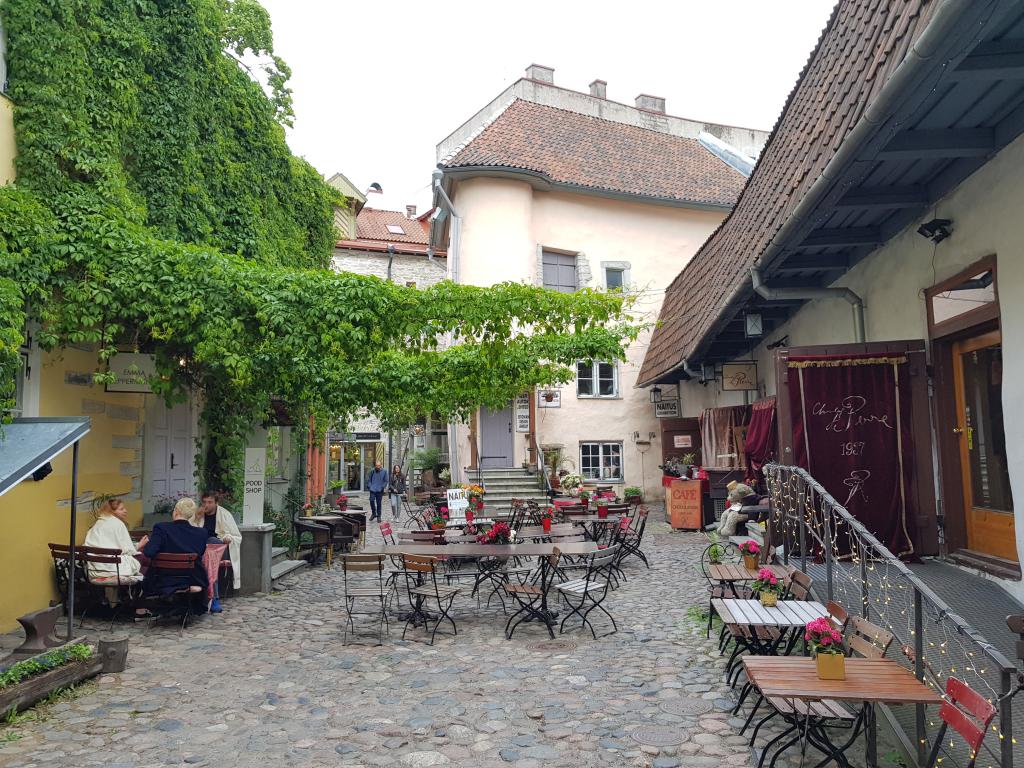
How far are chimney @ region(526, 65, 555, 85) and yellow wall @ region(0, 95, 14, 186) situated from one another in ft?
72.6

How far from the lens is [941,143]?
531 cm

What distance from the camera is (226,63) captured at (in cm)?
1091

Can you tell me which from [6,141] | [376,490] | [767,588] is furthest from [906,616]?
[376,490]

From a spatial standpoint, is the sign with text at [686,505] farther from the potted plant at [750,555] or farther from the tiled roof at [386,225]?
the tiled roof at [386,225]

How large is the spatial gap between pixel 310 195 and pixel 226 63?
2.86 m

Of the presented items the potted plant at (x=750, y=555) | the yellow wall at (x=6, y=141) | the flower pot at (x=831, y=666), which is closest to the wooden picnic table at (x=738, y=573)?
the potted plant at (x=750, y=555)

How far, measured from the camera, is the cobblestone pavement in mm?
4617

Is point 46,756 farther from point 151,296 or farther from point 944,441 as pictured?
point 944,441

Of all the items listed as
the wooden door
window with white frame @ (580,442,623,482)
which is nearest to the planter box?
the wooden door

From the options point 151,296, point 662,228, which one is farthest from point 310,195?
point 662,228

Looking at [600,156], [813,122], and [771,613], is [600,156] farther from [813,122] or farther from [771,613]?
[771,613]

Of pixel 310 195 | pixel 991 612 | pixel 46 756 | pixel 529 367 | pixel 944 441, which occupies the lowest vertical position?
pixel 46 756

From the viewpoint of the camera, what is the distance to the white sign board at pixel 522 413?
21547 millimetres

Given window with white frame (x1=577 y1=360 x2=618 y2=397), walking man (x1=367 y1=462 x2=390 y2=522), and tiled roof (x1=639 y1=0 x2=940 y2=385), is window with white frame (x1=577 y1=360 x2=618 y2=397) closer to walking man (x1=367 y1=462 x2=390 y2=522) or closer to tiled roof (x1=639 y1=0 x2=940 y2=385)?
walking man (x1=367 y1=462 x2=390 y2=522)
